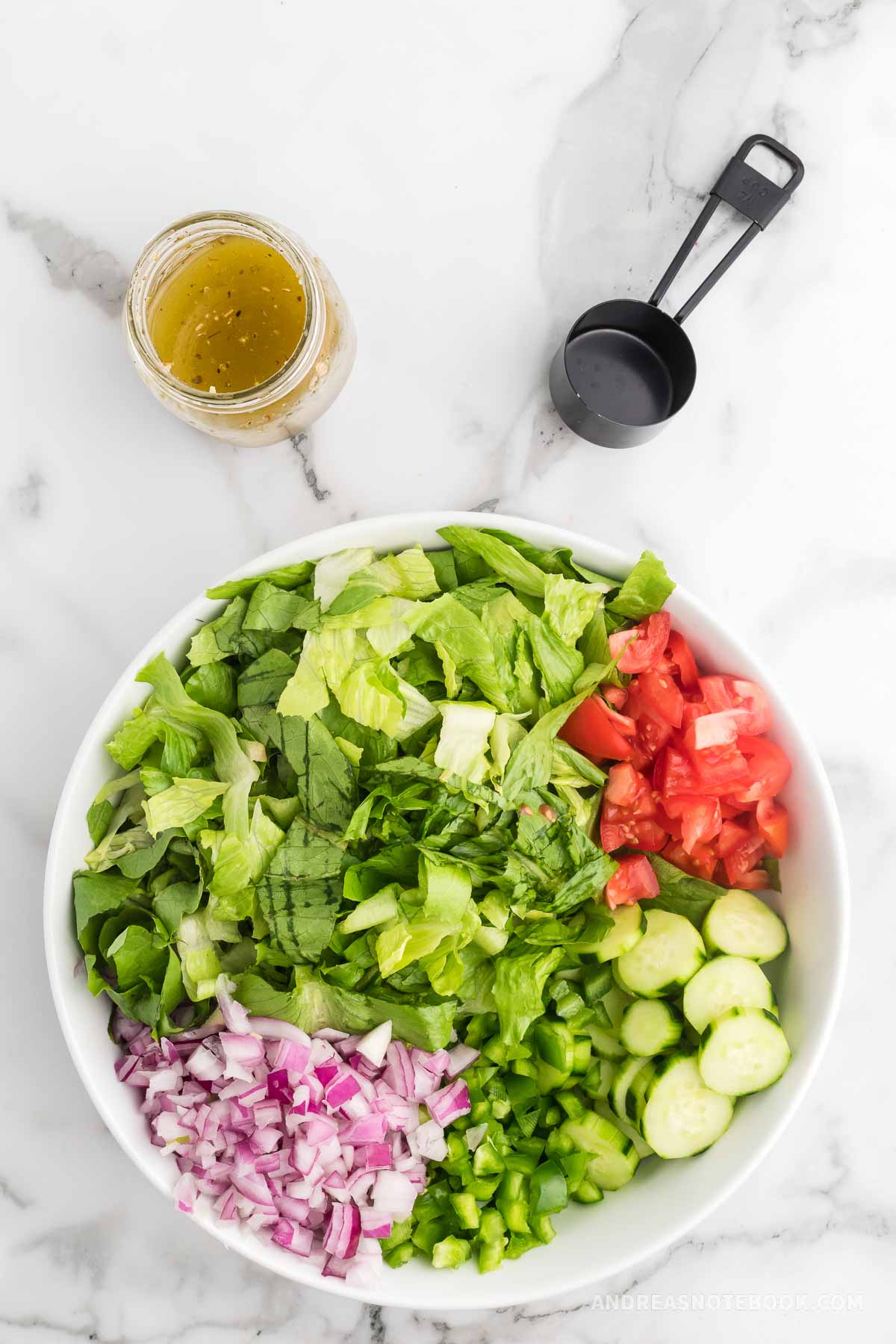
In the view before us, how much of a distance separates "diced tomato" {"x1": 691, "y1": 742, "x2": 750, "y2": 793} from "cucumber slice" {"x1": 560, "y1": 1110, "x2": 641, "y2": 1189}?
0.63 meters

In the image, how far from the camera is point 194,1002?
1716 mm

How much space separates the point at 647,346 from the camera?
1979 mm

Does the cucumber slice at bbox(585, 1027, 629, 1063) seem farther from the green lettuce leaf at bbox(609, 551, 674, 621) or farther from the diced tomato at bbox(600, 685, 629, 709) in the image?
the green lettuce leaf at bbox(609, 551, 674, 621)

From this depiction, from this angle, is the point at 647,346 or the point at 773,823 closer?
the point at 773,823

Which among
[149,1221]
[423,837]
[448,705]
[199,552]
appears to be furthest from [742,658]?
[149,1221]

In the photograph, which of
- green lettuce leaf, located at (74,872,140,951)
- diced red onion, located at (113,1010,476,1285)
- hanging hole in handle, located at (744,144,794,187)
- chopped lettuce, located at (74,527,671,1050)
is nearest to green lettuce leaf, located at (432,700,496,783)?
chopped lettuce, located at (74,527,671,1050)

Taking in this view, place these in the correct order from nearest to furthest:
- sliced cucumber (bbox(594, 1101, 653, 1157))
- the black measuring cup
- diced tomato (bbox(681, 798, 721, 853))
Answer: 1. diced tomato (bbox(681, 798, 721, 853))
2. sliced cucumber (bbox(594, 1101, 653, 1157))
3. the black measuring cup

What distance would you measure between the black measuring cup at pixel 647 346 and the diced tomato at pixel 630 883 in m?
0.77

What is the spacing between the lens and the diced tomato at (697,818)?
5.56 feet

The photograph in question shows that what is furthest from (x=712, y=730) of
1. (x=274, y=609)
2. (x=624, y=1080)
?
(x=274, y=609)

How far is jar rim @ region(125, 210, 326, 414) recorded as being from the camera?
5.32 feet

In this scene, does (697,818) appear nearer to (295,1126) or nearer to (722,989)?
(722,989)

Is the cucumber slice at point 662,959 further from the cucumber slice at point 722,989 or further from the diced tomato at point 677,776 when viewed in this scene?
the diced tomato at point 677,776

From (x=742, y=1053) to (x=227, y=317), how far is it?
1509mm
